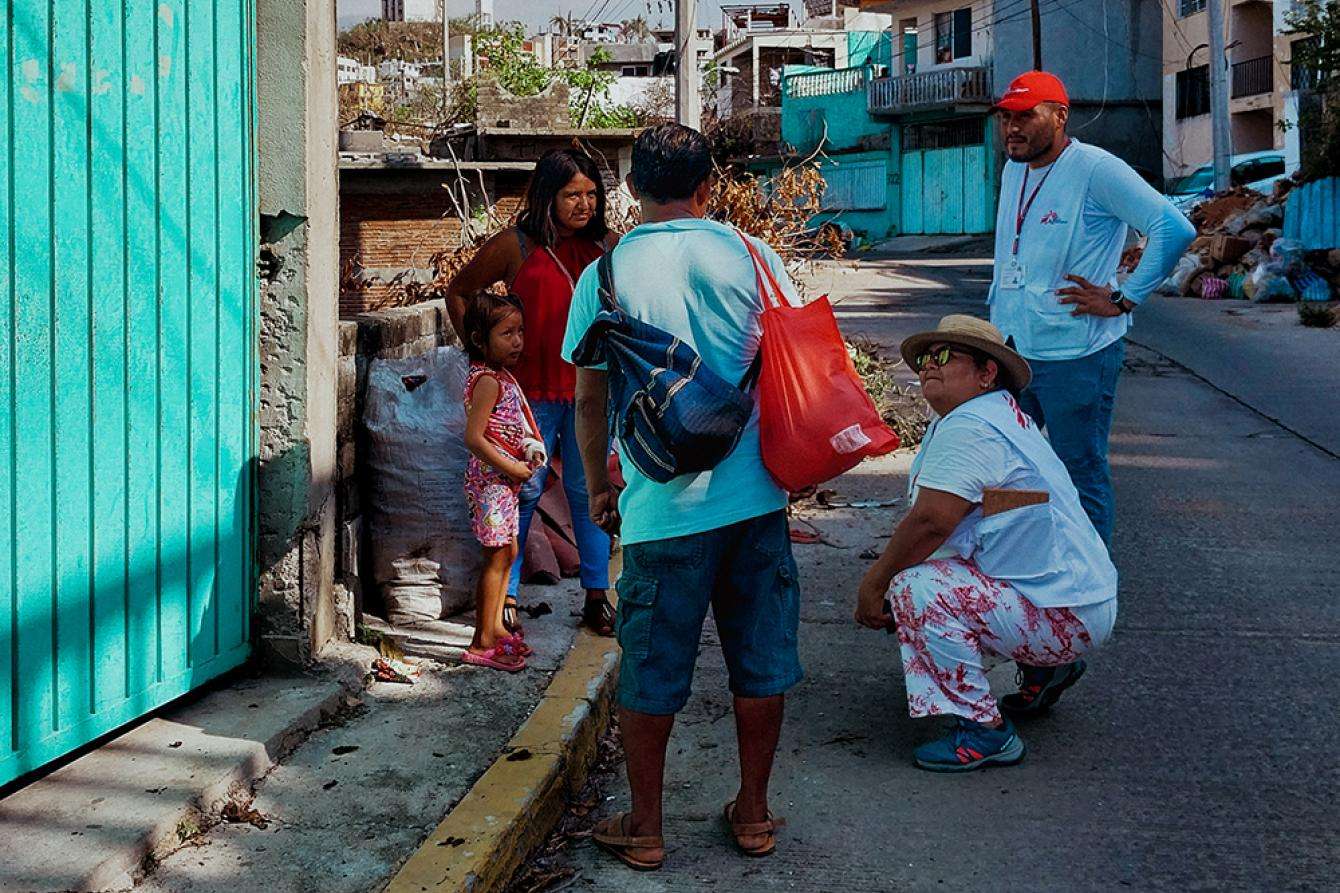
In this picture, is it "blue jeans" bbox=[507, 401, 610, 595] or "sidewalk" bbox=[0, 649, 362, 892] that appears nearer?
"sidewalk" bbox=[0, 649, 362, 892]

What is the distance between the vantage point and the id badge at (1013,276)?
215 inches

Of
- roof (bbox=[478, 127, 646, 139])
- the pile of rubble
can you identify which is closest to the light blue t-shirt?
roof (bbox=[478, 127, 646, 139])

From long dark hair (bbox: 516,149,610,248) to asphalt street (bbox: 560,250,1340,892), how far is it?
5.63 ft

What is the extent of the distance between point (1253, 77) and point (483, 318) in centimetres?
3761

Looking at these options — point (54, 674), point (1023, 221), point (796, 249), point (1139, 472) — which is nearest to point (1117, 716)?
point (1023, 221)

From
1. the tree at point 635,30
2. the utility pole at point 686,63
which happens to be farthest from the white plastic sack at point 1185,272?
the tree at point 635,30

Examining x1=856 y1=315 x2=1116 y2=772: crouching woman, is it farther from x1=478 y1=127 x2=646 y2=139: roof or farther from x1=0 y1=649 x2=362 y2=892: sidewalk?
x1=478 y1=127 x2=646 y2=139: roof

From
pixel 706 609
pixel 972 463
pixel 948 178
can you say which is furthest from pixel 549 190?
pixel 948 178

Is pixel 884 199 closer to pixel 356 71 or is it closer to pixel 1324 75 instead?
pixel 356 71

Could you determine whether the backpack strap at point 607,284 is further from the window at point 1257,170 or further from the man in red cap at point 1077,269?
the window at point 1257,170

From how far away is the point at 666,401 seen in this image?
3506 mm

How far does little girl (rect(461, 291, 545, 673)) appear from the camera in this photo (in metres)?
5.04

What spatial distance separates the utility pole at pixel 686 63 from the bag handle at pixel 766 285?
1173 centimetres

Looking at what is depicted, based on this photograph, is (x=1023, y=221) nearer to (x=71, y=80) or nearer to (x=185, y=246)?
(x=185, y=246)
